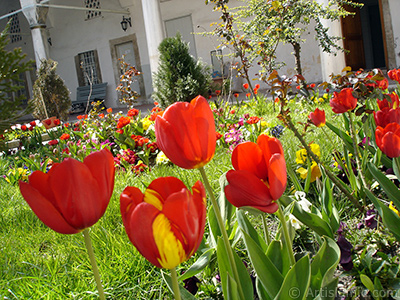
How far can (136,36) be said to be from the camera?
12875 mm

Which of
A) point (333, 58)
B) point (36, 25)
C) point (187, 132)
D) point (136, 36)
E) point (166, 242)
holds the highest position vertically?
point (36, 25)

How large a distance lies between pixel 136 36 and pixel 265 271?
12957mm

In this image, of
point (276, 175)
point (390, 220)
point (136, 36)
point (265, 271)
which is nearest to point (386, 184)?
point (390, 220)

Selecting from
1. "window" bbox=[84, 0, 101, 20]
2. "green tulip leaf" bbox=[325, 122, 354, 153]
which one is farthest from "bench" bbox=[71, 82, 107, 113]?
"green tulip leaf" bbox=[325, 122, 354, 153]

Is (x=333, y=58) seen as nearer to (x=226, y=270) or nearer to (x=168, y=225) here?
(x=226, y=270)

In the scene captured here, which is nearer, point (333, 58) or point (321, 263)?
point (321, 263)

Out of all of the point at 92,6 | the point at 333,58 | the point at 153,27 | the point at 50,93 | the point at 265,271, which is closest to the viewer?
the point at 265,271

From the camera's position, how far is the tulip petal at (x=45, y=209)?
1.57 ft

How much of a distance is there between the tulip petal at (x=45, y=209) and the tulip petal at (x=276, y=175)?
10.3 inches

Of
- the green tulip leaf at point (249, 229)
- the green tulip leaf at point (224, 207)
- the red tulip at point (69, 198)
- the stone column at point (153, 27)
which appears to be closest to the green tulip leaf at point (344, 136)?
the green tulip leaf at point (224, 207)

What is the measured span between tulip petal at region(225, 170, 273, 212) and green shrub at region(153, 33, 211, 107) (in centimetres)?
622

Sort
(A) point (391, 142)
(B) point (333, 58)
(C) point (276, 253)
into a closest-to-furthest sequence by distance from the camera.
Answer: (C) point (276, 253)
(A) point (391, 142)
(B) point (333, 58)

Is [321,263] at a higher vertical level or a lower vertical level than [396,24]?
lower

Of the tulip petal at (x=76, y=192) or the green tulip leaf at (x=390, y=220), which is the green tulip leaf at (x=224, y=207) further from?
the tulip petal at (x=76, y=192)
